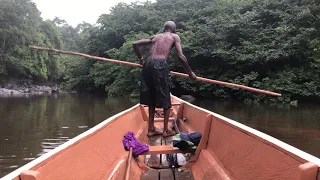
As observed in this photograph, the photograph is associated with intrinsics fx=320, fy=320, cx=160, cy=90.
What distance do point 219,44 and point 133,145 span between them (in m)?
17.4

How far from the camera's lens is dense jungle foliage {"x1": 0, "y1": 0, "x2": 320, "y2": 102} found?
16516 mm

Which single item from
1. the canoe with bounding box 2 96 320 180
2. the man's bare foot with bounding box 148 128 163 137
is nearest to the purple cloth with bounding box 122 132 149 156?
the canoe with bounding box 2 96 320 180

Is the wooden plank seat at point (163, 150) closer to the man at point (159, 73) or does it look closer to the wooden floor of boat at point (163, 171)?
the wooden floor of boat at point (163, 171)

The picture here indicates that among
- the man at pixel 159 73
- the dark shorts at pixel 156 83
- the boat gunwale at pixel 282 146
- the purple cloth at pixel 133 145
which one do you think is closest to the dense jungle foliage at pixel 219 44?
the man at pixel 159 73

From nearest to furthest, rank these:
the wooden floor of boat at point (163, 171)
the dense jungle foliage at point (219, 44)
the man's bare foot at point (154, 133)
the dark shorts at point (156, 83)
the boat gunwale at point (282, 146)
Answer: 1. the boat gunwale at point (282, 146)
2. the wooden floor of boat at point (163, 171)
3. the dark shorts at point (156, 83)
4. the man's bare foot at point (154, 133)
5. the dense jungle foliage at point (219, 44)

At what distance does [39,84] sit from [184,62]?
1558 inches

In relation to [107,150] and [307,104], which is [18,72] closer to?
[307,104]

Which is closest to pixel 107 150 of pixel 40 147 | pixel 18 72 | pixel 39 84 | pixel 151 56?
pixel 151 56

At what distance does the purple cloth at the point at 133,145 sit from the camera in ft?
9.50

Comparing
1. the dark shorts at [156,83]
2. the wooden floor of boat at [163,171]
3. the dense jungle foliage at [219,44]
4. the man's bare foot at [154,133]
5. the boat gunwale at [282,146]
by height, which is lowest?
the wooden floor of boat at [163,171]

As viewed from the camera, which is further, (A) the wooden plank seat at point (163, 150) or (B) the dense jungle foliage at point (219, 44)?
(B) the dense jungle foliage at point (219, 44)

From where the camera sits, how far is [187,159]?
124 inches

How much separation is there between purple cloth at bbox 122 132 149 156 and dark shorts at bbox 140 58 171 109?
0.72m

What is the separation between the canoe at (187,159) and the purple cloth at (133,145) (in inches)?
1.9
